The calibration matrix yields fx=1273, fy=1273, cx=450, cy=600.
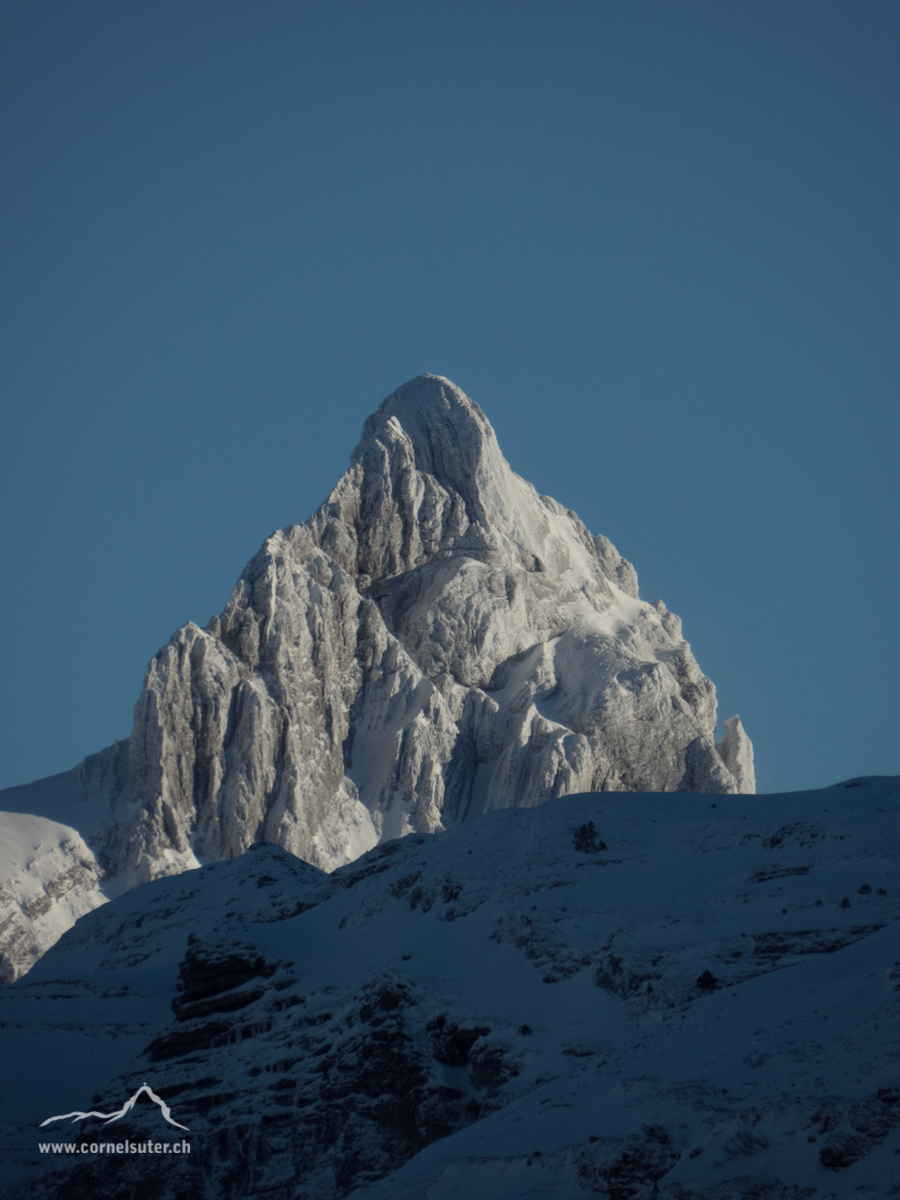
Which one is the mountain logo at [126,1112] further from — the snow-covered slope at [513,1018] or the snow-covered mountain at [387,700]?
the snow-covered mountain at [387,700]

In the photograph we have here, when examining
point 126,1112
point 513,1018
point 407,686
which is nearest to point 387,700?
point 407,686

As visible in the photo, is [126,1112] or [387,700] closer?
[126,1112]

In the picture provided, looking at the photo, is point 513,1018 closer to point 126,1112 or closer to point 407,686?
point 126,1112

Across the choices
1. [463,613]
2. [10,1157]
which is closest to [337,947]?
[10,1157]

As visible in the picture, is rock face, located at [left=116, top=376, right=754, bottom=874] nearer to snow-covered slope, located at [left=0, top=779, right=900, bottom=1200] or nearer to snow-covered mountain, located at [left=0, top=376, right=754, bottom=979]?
snow-covered mountain, located at [left=0, top=376, right=754, bottom=979]

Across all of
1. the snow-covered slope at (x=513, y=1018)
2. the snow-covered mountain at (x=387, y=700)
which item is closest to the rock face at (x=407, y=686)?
the snow-covered mountain at (x=387, y=700)

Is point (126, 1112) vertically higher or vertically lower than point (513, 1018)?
lower
